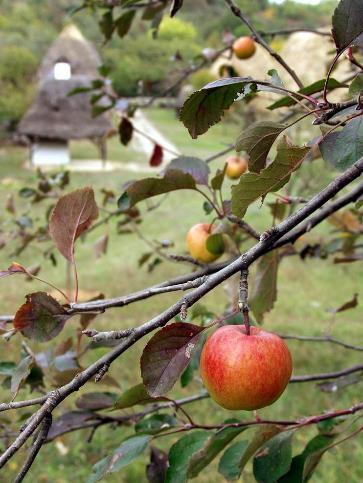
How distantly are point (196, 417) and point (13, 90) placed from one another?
955 centimetres

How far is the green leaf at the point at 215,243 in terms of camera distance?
0.71m

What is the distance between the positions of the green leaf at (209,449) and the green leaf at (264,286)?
0.17 metres

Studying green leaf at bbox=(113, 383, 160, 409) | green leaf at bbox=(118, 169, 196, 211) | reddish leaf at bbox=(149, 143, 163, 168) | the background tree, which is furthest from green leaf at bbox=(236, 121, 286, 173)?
reddish leaf at bbox=(149, 143, 163, 168)

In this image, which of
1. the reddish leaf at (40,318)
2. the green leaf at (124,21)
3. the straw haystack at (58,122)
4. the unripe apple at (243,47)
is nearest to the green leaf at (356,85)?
the reddish leaf at (40,318)

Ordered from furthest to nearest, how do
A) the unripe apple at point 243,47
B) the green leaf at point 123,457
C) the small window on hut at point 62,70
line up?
the small window on hut at point 62,70
the unripe apple at point 243,47
the green leaf at point 123,457

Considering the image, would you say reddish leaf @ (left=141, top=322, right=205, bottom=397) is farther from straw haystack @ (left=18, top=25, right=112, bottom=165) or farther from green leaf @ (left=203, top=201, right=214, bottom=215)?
straw haystack @ (left=18, top=25, right=112, bottom=165)

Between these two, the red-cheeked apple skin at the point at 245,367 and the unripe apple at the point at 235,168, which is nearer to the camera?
the red-cheeked apple skin at the point at 245,367

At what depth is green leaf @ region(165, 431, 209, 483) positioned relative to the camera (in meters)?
0.61

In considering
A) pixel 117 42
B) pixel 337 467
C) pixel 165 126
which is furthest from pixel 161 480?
pixel 117 42

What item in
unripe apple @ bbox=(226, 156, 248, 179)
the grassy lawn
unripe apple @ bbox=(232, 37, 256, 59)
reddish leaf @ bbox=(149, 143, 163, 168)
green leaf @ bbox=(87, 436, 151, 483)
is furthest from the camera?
the grassy lawn

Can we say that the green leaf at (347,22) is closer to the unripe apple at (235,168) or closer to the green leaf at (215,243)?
the green leaf at (215,243)

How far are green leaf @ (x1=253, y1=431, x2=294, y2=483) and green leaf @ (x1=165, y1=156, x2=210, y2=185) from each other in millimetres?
334

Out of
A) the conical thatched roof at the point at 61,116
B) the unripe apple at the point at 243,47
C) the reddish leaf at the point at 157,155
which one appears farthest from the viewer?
the conical thatched roof at the point at 61,116

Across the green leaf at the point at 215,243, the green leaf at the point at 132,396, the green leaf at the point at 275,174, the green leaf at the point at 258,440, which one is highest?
the green leaf at the point at 275,174
